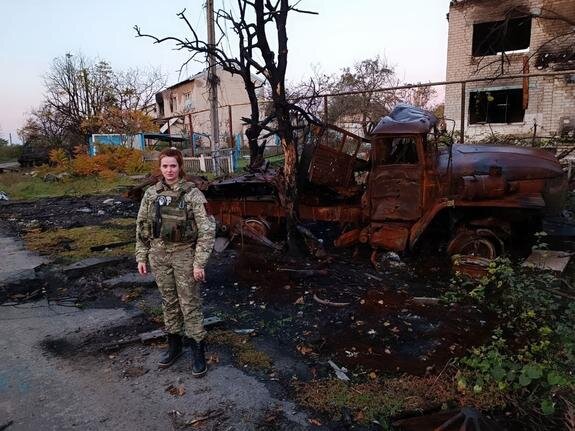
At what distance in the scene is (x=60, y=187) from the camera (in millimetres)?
16609

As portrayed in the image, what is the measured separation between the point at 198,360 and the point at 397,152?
4108mm

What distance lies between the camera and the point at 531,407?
8.79 feet

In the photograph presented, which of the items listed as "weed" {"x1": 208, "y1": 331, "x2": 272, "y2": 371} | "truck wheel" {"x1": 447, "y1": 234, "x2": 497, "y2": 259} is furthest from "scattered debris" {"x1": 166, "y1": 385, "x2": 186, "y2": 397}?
"truck wheel" {"x1": 447, "y1": 234, "x2": 497, "y2": 259}

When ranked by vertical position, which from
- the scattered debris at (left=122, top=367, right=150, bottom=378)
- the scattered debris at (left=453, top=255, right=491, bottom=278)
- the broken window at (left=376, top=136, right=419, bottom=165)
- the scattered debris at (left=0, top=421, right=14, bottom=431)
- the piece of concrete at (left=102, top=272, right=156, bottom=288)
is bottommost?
the scattered debris at (left=122, top=367, right=150, bottom=378)

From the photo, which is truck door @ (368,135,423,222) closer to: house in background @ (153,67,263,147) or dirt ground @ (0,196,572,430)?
dirt ground @ (0,196,572,430)

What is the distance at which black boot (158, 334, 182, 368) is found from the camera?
3.50 m

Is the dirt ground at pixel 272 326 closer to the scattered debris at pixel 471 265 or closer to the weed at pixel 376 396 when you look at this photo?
the weed at pixel 376 396

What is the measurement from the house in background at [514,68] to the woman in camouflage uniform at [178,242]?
1292 centimetres

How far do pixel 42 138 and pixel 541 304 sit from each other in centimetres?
3159

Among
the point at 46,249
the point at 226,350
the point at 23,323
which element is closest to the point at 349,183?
the point at 226,350

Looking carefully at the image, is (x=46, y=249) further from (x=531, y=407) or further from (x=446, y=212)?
(x=531, y=407)

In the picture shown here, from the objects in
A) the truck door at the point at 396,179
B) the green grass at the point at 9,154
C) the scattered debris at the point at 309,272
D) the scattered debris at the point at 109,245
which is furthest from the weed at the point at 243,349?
the green grass at the point at 9,154

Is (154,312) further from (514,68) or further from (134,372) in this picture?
(514,68)

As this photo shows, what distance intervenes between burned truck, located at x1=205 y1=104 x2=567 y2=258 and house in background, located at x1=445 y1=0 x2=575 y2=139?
882cm
